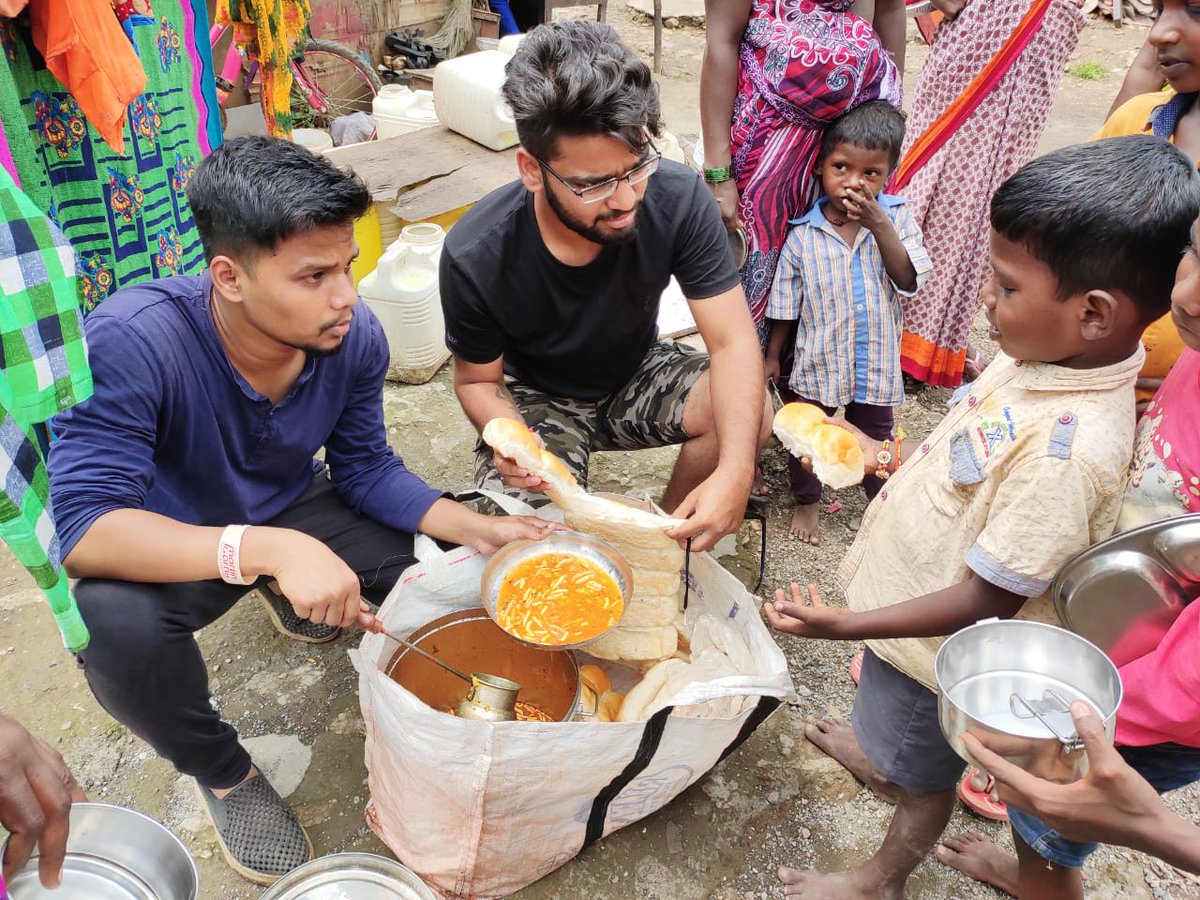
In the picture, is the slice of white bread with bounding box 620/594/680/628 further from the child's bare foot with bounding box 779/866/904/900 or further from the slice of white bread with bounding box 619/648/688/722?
the child's bare foot with bounding box 779/866/904/900

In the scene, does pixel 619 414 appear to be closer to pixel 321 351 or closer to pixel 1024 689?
pixel 321 351

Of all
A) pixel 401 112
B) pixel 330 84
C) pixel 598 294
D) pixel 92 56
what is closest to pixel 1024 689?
pixel 598 294

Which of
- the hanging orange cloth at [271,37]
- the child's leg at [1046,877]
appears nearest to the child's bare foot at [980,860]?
the child's leg at [1046,877]

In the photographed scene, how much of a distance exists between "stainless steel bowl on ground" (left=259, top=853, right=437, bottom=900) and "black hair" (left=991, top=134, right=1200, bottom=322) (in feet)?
6.01

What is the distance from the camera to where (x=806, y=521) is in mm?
3365

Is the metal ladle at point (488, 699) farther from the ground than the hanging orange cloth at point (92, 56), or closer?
closer

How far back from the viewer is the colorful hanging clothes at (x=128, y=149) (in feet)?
8.28

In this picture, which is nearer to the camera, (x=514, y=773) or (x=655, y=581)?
(x=514, y=773)

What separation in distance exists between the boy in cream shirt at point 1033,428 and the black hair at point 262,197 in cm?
142

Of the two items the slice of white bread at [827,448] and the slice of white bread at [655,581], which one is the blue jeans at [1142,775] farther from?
the slice of white bread at [655,581]

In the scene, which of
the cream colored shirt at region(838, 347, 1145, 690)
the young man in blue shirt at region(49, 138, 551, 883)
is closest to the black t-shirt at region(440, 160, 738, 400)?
the young man in blue shirt at region(49, 138, 551, 883)

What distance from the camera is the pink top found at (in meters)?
1.32

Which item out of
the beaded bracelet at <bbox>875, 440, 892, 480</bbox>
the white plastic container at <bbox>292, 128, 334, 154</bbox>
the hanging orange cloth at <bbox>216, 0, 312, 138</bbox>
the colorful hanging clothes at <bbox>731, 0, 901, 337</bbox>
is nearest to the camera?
the beaded bracelet at <bbox>875, 440, 892, 480</bbox>

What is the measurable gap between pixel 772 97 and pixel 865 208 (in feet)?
1.75
